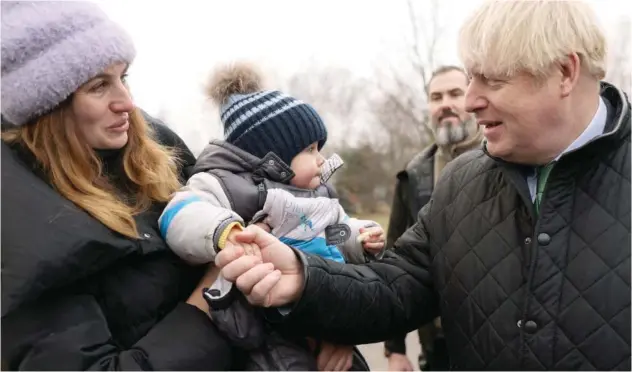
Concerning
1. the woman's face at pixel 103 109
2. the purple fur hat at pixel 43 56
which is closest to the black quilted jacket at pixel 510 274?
the woman's face at pixel 103 109

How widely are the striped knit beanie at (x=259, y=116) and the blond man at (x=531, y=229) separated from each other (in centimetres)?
49

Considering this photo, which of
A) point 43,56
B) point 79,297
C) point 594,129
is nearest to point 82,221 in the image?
point 79,297

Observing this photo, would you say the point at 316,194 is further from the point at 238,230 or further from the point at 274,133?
the point at 238,230

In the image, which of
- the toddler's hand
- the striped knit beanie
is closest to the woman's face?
the striped knit beanie

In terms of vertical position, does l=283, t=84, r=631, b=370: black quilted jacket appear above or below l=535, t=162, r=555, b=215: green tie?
below

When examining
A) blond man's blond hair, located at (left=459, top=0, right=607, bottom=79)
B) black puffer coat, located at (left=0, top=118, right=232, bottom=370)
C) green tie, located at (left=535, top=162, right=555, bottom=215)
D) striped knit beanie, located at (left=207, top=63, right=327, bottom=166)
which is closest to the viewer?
black puffer coat, located at (left=0, top=118, right=232, bottom=370)

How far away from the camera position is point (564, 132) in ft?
5.79

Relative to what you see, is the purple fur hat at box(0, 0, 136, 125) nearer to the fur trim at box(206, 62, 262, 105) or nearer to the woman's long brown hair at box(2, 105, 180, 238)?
the woman's long brown hair at box(2, 105, 180, 238)

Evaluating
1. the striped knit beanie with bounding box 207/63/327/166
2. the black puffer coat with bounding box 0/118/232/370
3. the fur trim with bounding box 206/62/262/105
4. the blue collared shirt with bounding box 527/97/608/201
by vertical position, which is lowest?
the black puffer coat with bounding box 0/118/232/370

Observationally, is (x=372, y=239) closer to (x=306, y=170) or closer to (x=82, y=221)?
(x=306, y=170)

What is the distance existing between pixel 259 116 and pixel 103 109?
1.93 ft

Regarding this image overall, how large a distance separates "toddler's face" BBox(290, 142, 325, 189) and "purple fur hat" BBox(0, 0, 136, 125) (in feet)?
2.43

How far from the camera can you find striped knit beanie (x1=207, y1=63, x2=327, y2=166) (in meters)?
2.27

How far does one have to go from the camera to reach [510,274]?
1.81 m
